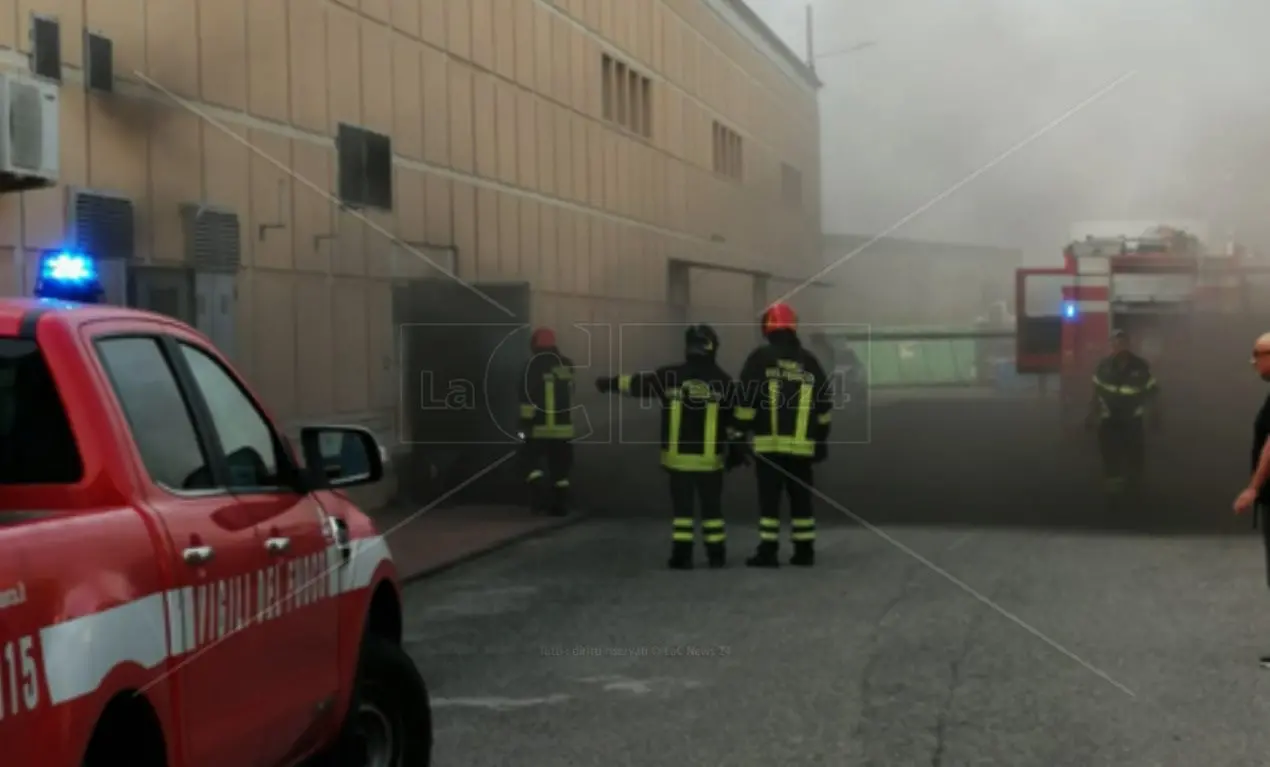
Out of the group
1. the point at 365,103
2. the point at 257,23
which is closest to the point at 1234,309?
the point at 365,103

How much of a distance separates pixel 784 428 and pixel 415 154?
20.9 ft

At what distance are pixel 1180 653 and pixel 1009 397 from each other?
12561 millimetres

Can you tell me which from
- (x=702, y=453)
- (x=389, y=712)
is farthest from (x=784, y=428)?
(x=389, y=712)

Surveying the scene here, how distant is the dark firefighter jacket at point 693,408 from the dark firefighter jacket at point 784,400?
5.9 inches

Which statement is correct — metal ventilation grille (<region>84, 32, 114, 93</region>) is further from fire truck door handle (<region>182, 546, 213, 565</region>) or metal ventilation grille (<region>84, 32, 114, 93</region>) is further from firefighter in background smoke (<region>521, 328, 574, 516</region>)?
fire truck door handle (<region>182, 546, 213, 565</region>)

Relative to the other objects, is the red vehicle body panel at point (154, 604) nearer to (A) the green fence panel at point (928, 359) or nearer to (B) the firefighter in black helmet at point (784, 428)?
(B) the firefighter in black helmet at point (784, 428)

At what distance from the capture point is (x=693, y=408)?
13.0m

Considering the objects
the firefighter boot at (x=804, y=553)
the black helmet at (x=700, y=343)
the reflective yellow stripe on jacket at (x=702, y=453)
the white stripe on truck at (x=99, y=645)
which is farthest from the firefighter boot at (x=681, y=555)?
the white stripe on truck at (x=99, y=645)

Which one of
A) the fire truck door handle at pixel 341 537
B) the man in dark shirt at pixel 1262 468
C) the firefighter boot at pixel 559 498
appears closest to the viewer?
the fire truck door handle at pixel 341 537

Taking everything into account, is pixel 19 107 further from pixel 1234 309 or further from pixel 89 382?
pixel 1234 309

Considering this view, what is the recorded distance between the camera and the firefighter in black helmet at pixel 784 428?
12.8 meters

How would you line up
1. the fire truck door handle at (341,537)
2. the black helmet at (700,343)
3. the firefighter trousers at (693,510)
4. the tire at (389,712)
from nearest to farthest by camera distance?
the fire truck door handle at (341,537)
the tire at (389,712)
the firefighter trousers at (693,510)
the black helmet at (700,343)

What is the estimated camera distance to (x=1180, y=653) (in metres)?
8.82
